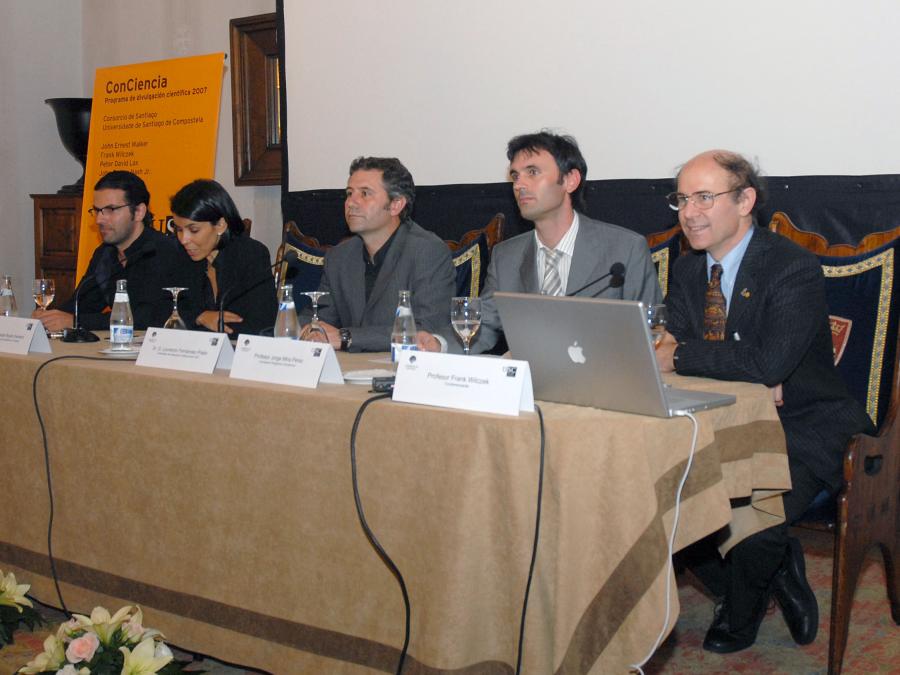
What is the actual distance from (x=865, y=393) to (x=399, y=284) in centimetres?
133

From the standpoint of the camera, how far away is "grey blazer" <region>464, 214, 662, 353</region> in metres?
2.77

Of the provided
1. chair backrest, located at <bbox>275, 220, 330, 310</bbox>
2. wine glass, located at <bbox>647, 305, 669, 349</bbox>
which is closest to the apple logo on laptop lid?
wine glass, located at <bbox>647, 305, 669, 349</bbox>

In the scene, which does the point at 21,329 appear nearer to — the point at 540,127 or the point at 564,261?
the point at 564,261

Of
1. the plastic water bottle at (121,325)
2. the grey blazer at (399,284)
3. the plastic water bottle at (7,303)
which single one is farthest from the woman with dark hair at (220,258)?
the plastic water bottle at (121,325)

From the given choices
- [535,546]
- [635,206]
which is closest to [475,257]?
[635,206]

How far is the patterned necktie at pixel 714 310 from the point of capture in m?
2.38

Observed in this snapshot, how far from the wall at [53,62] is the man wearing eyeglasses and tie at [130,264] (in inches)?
75.5

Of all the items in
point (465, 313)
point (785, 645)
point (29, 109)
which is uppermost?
point (29, 109)

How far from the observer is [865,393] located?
260cm

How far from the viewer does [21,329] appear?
255 cm

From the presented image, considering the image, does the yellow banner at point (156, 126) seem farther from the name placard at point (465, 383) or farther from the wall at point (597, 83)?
the name placard at point (465, 383)

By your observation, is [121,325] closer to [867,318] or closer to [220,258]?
[220,258]

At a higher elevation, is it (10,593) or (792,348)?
(792,348)

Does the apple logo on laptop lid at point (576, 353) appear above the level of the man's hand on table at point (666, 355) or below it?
above
